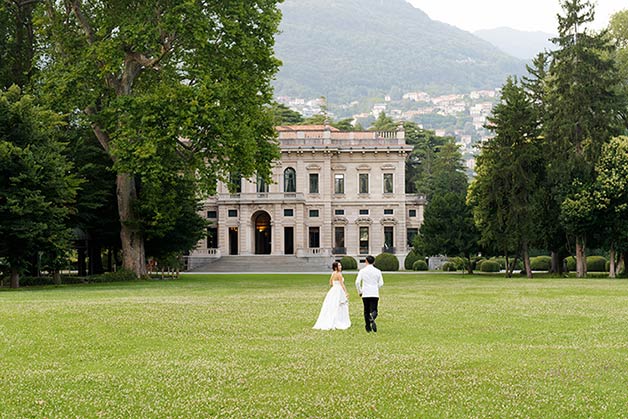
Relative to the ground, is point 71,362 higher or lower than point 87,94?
lower

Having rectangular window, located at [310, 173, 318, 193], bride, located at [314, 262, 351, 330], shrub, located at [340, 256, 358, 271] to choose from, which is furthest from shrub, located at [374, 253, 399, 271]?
bride, located at [314, 262, 351, 330]

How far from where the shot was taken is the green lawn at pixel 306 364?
840cm

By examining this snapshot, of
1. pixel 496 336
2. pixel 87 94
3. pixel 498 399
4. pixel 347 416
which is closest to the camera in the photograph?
pixel 347 416

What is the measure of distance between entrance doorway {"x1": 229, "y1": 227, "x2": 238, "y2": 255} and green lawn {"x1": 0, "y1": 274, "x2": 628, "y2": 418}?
49752mm

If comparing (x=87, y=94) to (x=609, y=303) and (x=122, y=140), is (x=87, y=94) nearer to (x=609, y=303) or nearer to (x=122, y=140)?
(x=122, y=140)

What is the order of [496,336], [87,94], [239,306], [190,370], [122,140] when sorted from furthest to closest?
[87,94]
[122,140]
[239,306]
[496,336]
[190,370]

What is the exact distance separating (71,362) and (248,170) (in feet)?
74.2

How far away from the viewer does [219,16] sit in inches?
1326

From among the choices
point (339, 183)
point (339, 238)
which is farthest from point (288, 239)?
point (339, 183)

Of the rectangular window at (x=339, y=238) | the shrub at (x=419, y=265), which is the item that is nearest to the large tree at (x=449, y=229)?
the shrub at (x=419, y=265)

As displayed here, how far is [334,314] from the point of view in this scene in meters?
15.5

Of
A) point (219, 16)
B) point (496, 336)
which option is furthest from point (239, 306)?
point (219, 16)

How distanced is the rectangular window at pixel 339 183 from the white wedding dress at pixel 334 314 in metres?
56.8

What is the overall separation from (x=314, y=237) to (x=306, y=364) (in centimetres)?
6070
